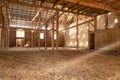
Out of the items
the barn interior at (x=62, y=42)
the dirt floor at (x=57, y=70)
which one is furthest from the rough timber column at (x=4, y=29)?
the dirt floor at (x=57, y=70)

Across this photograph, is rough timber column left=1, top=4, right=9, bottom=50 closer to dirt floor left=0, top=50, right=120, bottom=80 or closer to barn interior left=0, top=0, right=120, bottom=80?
barn interior left=0, top=0, right=120, bottom=80

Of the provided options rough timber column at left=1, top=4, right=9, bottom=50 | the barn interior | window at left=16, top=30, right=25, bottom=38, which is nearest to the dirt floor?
the barn interior

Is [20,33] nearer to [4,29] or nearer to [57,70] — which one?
[4,29]

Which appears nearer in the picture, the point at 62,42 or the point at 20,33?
the point at 20,33

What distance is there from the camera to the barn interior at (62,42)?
114 inches

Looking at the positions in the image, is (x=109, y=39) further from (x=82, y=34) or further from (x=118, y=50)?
(x=82, y=34)

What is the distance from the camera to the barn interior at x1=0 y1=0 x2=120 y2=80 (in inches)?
114

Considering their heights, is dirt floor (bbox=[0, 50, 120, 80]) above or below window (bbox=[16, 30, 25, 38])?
below

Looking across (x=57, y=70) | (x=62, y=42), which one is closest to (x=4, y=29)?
(x=57, y=70)

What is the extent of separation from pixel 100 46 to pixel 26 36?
14103 mm

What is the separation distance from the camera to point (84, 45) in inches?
558

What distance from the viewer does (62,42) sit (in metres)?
21.5

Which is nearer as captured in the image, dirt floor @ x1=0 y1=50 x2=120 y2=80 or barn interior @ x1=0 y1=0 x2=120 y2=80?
dirt floor @ x1=0 y1=50 x2=120 y2=80

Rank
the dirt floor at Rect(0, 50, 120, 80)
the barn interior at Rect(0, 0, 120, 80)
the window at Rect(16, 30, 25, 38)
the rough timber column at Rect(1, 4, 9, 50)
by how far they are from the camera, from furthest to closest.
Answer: the window at Rect(16, 30, 25, 38)
the rough timber column at Rect(1, 4, 9, 50)
the barn interior at Rect(0, 0, 120, 80)
the dirt floor at Rect(0, 50, 120, 80)
